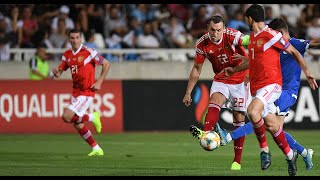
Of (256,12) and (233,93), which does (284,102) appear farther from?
(256,12)

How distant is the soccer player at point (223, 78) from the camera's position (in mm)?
13148

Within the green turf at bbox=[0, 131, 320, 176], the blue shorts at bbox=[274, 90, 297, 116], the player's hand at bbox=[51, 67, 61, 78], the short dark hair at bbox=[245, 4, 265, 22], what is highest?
the short dark hair at bbox=[245, 4, 265, 22]

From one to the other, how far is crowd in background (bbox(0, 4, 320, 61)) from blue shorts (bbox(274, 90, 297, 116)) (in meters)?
11.5

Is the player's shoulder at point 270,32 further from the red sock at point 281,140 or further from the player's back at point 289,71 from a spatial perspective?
the red sock at point 281,140

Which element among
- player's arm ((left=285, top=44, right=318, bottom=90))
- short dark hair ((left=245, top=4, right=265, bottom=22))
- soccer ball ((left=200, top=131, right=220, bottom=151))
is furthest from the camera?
soccer ball ((left=200, top=131, right=220, bottom=151))

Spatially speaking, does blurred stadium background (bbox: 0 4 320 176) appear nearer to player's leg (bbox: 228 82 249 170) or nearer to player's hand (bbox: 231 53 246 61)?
player's leg (bbox: 228 82 249 170)

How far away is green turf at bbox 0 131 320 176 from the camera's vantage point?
12.6m

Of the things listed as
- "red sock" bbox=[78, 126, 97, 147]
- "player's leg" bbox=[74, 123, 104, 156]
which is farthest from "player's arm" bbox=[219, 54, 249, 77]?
"red sock" bbox=[78, 126, 97, 147]

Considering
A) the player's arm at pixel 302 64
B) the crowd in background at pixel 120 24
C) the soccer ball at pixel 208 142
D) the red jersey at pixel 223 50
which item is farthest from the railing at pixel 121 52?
the player's arm at pixel 302 64

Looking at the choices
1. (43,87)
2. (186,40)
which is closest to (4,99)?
(43,87)

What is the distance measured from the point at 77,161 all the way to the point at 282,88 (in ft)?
11.7

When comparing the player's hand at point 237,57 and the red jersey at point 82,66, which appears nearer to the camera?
the player's hand at point 237,57

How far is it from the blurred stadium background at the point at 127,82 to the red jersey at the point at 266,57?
154 inches
